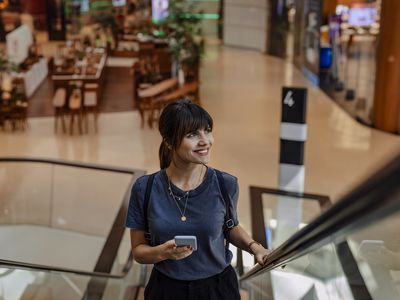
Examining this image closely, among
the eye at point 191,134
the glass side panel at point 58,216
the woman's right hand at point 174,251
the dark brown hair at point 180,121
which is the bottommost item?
the glass side panel at point 58,216

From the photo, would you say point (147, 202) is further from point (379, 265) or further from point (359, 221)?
point (379, 265)

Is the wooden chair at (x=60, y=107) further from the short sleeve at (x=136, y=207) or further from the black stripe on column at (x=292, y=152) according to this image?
the short sleeve at (x=136, y=207)

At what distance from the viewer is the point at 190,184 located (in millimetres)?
2238

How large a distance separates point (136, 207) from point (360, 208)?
1.15 m

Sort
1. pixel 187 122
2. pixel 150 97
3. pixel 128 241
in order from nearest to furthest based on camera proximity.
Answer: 1. pixel 187 122
2. pixel 128 241
3. pixel 150 97

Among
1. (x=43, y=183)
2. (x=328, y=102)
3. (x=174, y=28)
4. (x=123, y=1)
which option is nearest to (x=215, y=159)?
(x=43, y=183)

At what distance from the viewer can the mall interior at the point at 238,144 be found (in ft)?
9.62

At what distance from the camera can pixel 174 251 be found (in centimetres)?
205

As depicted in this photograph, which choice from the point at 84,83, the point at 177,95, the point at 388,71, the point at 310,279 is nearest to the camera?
the point at 310,279

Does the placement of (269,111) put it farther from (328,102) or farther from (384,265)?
(384,265)

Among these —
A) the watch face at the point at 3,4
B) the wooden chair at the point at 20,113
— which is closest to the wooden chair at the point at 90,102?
the wooden chair at the point at 20,113

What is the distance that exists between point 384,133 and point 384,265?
27.5ft

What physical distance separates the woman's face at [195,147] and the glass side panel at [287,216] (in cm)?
386

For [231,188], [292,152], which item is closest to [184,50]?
[292,152]
